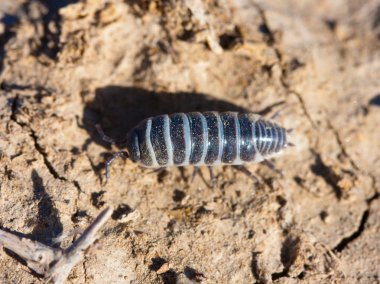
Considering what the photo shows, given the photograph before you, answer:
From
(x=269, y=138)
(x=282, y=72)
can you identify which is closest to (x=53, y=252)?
(x=269, y=138)

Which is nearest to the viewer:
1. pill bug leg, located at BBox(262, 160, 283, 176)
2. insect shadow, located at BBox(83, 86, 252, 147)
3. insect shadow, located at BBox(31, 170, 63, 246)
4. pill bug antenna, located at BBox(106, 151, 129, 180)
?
insect shadow, located at BBox(31, 170, 63, 246)

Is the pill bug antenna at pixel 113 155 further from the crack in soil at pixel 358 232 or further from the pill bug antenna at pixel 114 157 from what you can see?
the crack in soil at pixel 358 232

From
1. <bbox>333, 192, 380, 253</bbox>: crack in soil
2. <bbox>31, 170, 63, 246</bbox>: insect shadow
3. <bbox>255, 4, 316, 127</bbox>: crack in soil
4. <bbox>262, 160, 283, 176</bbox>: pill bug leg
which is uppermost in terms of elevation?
<bbox>255, 4, 316, 127</bbox>: crack in soil

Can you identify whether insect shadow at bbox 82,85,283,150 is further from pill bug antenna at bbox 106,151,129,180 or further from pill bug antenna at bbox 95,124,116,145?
pill bug antenna at bbox 106,151,129,180

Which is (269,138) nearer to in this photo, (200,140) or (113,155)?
(200,140)

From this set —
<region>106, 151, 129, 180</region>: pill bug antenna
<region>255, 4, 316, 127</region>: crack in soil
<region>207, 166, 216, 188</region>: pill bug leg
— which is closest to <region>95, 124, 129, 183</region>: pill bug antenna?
<region>106, 151, 129, 180</region>: pill bug antenna
